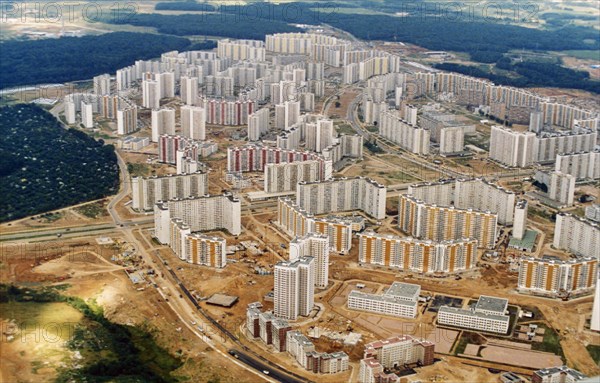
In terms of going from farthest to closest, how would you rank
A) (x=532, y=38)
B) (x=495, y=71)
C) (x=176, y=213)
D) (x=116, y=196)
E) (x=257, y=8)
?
1. (x=257, y=8)
2. (x=532, y=38)
3. (x=495, y=71)
4. (x=116, y=196)
5. (x=176, y=213)

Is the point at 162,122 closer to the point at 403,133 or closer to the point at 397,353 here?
the point at 403,133

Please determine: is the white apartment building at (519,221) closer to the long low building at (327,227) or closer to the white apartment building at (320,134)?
the long low building at (327,227)

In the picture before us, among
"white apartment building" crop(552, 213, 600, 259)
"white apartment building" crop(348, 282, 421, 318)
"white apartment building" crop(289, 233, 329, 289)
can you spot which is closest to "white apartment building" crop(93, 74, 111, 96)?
"white apartment building" crop(289, 233, 329, 289)

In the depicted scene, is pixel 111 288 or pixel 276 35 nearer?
pixel 111 288

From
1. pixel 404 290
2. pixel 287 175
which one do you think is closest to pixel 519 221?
pixel 404 290

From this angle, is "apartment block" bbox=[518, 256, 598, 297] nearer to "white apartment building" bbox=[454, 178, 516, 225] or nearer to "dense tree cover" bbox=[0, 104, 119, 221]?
"white apartment building" bbox=[454, 178, 516, 225]

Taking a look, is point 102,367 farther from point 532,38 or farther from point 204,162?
point 532,38

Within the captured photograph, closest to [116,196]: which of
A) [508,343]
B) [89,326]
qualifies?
[89,326]
